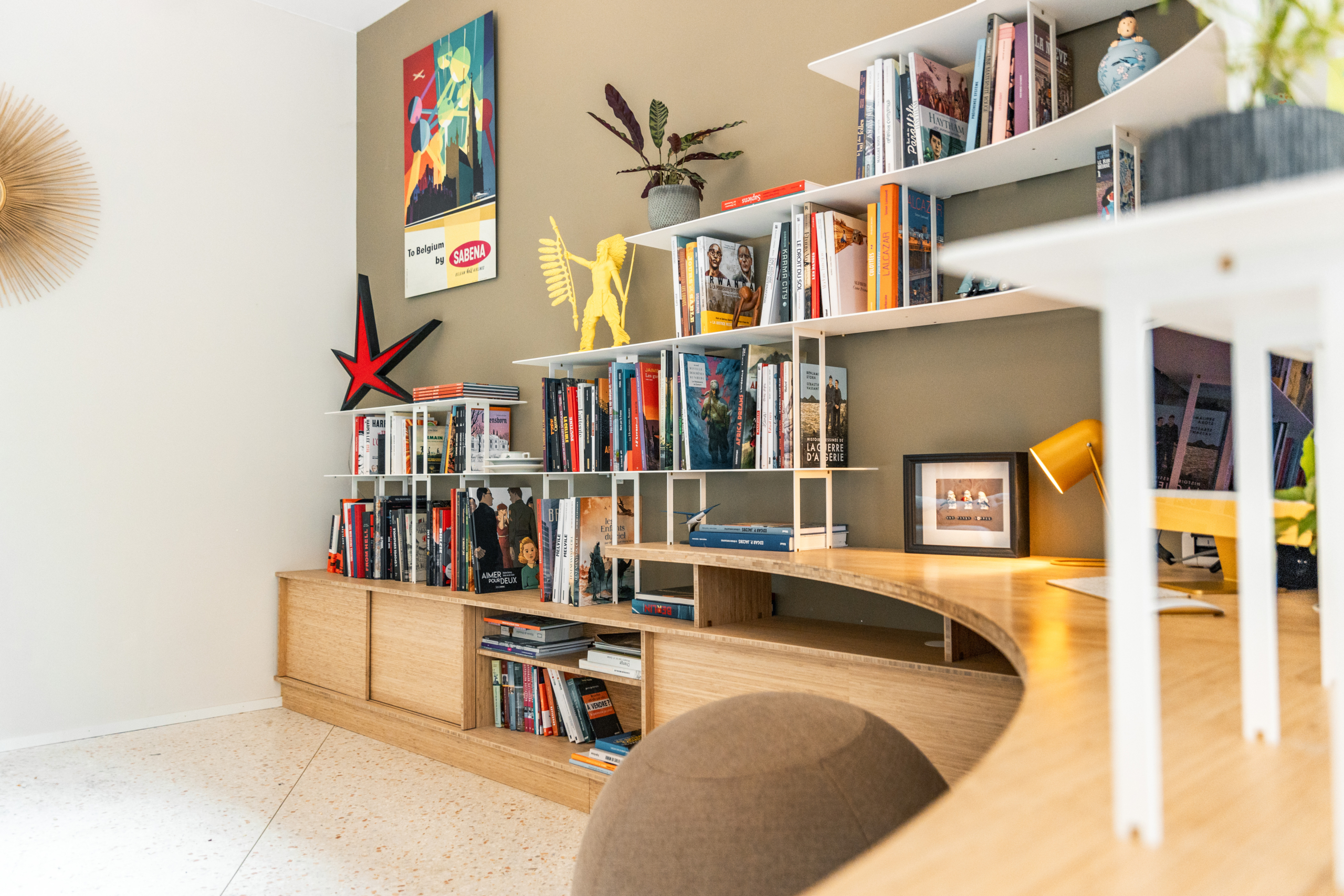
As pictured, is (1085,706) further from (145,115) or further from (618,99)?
(145,115)

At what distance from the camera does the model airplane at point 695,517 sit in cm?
253

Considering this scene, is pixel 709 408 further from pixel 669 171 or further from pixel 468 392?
pixel 468 392

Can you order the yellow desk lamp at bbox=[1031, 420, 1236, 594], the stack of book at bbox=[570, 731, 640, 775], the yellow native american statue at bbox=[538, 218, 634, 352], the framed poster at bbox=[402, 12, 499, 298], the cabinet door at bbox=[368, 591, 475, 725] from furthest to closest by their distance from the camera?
the framed poster at bbox=[402, 12, 499, 298], the cabinet door at bbox=[368, 591, 475, 725], the yellow native american statue at bbox=[538, 218, 634, 352], the stack of book at bbox=[570, 731, 640, 775], the yellow desk lamp at bbox=[1031, 420, 1236, 594]

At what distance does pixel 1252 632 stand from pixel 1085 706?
13cm

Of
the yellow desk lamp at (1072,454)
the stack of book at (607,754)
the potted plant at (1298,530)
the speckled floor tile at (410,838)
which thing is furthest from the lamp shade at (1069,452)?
the speckled floor tile at (410,838)

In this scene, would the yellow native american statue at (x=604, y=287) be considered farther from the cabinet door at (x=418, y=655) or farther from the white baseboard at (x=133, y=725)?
the white baseboard at (x=133, y=725)

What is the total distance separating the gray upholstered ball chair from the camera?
0.94m

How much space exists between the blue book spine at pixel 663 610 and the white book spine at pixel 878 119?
1173 millimetres

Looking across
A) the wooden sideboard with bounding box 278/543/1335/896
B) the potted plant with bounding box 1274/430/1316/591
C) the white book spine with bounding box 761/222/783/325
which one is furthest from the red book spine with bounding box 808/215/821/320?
the potted plant with bounding box 1274/430/1316/591

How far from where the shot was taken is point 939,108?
6.95 feet

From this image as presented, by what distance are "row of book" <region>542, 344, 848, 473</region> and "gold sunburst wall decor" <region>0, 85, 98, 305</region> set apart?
2.09m

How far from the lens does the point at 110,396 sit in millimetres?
3621

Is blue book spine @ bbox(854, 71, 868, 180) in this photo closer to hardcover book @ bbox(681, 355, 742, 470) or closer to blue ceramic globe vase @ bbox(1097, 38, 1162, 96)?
blue ceramic globe vase @ bbox(1097, 38, 1162, 96)

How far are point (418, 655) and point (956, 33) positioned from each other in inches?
98.7
